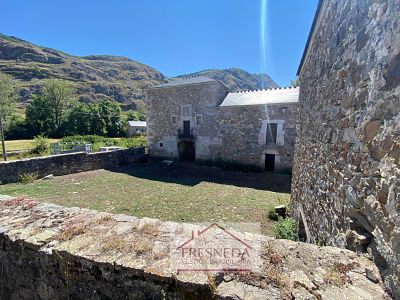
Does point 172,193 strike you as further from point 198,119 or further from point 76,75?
point 76,75

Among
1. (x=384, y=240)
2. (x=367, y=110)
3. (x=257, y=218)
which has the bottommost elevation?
(x=257, y=218)

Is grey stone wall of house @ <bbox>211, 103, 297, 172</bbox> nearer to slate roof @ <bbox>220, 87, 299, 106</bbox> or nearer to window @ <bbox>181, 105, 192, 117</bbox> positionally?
slate roof @ <bbox>220, 87, 299, 106</bbox>

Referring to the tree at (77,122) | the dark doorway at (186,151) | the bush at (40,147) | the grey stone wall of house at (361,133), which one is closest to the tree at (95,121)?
the tree at (77,122)

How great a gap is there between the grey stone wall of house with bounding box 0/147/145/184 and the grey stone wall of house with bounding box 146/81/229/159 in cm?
249

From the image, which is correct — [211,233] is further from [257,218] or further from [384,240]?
[257,218]

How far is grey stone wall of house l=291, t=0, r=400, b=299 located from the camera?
3.32 feet

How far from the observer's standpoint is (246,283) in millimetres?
1329

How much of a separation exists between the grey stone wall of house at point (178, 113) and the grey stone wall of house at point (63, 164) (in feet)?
8.19

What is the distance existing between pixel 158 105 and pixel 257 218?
1144 centimetres

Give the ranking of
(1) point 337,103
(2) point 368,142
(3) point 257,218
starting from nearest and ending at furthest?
(2) point 368,142 < (1) point 337,103 < (3) point 257,218

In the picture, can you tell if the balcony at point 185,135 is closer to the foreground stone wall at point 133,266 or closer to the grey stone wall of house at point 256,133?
the grey stone wall of house at point 256,133

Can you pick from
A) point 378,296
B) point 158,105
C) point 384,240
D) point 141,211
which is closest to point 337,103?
point 384,240

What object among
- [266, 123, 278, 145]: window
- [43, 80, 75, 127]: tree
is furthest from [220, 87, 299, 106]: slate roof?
[43, 80, 75, 127]: tree

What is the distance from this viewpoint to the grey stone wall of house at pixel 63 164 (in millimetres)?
7652
